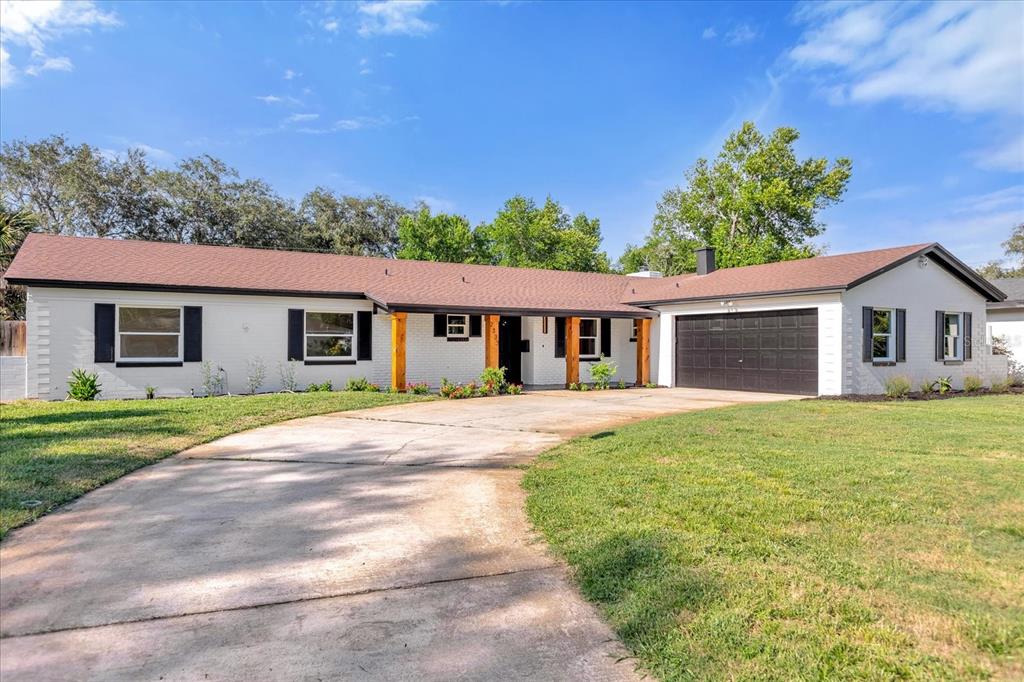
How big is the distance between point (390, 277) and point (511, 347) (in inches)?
178

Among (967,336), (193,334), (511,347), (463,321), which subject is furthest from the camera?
(511,347)

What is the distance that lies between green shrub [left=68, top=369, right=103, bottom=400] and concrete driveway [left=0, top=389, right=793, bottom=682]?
788 cm

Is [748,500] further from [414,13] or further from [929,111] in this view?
[929,111]

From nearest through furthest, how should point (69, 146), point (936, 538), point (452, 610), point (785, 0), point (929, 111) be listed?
point (452, 610) < point (936, 538) < point (785, 0) < point (929, 111) < point (69, 146)

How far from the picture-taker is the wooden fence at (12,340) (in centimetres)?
1498

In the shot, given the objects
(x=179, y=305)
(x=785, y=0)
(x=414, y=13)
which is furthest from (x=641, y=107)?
(x=179, y=305)

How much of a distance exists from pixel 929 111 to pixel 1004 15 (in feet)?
36.4

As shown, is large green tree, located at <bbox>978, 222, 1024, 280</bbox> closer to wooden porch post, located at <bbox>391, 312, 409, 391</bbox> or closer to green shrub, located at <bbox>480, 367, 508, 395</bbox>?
green shrub, located at <bbox>480, 367, 508, 395</bbox>

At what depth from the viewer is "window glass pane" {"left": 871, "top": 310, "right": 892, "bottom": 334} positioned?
52.1ft

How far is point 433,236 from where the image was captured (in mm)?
36281

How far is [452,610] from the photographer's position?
10.3 ft

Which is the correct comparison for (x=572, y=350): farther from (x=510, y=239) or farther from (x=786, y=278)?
(x=510, y=239)

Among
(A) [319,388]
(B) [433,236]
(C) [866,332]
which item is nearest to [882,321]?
(C) [866,332]

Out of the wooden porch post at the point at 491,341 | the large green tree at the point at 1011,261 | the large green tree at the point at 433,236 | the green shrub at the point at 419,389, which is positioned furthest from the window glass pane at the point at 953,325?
the large green tree at the point at 1011,261
